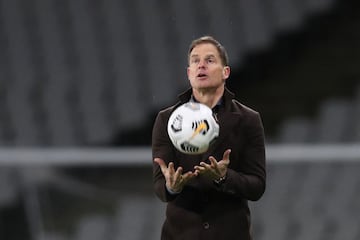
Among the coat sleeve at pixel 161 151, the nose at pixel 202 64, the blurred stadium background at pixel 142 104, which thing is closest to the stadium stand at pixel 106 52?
the blurred stadium background at pixel 142 104

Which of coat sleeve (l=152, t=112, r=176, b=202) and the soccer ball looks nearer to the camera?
the soccer ball

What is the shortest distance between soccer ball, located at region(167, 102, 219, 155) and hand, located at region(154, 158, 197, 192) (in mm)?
64

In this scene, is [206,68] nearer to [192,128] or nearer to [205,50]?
[205,50]

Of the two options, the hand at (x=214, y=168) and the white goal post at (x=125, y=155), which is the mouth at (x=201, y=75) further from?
the white goal post at (x=125, y=155)

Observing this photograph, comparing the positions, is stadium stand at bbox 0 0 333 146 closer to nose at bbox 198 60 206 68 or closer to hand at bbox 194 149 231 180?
nose at bbox 198 60 206 68

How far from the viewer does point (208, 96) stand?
3078mm

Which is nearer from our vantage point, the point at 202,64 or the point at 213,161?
the point at 213,161

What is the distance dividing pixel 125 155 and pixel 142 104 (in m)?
1.39

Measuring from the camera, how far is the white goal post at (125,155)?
18.7 feet

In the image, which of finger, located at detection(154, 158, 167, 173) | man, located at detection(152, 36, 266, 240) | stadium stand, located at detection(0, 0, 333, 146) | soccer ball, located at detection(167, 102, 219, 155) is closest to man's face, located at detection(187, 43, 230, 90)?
man, located at detection(152, 36, 266, 240)

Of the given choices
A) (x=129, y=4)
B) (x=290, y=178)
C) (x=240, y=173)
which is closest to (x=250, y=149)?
(x=240, y=173)

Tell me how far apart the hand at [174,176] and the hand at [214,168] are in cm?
3

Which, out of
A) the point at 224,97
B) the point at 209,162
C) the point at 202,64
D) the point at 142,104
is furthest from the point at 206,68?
the point at 142,104

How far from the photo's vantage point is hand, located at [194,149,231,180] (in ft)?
9.43
